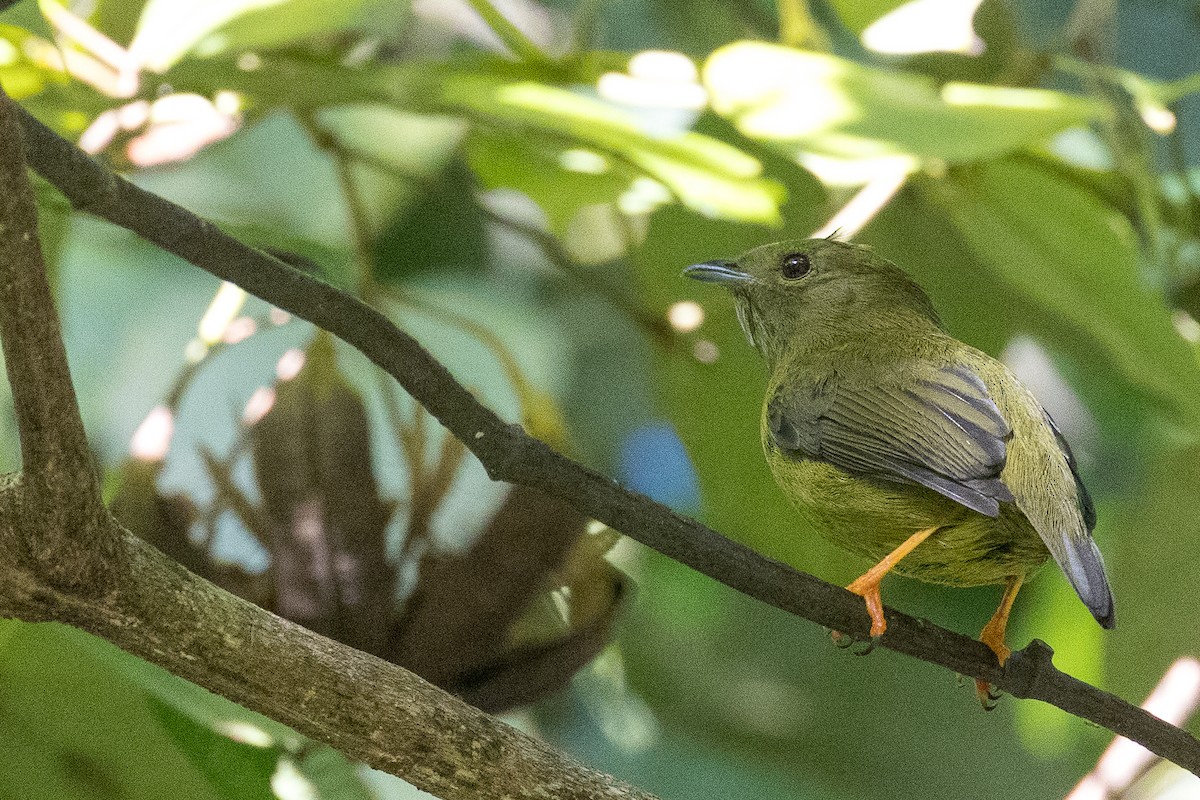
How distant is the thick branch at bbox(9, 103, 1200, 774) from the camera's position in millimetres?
843

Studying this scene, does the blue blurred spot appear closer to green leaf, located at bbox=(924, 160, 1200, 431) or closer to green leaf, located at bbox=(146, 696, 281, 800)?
green leaf, located at bbox=(924, 160, 1200, 431)

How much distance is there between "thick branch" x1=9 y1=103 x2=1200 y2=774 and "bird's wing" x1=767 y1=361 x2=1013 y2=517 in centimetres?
14

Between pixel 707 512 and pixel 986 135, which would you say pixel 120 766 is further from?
pixel 986 135

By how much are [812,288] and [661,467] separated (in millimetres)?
612

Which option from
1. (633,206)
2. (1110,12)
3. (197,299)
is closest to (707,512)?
(633,206)

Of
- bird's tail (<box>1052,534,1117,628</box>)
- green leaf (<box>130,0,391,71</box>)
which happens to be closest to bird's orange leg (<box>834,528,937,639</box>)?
bird's tail (<box>1052,534,1117,628</box>)

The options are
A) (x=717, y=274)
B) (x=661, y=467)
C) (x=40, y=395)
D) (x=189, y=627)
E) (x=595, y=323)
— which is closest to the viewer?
(x=40, y=395)

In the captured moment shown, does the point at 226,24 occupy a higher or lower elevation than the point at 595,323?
higher

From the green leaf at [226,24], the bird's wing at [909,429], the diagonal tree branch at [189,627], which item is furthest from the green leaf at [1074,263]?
the diagonal tree branch at [189,627]

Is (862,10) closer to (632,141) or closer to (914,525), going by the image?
(632,141)

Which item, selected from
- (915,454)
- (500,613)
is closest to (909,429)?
(915,454)

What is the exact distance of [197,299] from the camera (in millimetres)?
1932

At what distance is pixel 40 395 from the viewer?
78 centimetres

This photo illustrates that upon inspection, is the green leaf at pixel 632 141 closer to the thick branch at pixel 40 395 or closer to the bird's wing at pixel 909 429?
the bird's wing at pixel 909 429
